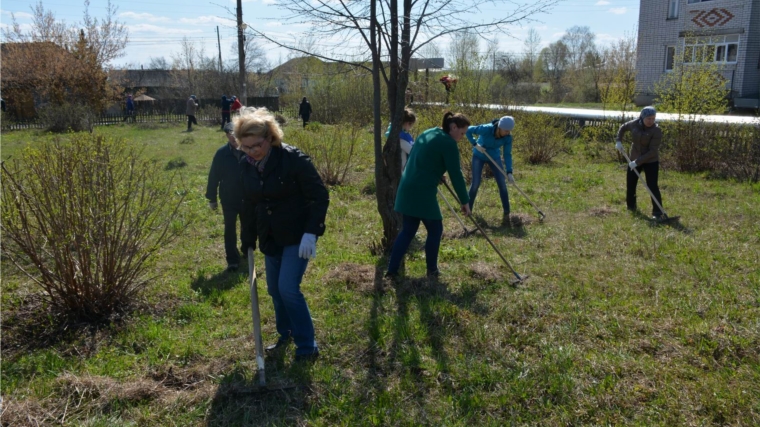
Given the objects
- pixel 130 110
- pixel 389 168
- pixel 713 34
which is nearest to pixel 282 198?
pixel 389 168

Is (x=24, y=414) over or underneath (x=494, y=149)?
underneath

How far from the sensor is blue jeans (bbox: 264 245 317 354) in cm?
350

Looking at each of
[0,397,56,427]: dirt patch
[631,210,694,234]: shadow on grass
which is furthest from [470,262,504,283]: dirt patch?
[0,397,56,427]: dirt patch

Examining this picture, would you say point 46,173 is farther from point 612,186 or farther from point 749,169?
point 749,169

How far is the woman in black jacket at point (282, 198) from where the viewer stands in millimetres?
3381

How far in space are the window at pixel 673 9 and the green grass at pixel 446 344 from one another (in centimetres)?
2866

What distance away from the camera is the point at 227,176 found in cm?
558

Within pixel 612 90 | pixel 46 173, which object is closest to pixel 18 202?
pixel 46 173

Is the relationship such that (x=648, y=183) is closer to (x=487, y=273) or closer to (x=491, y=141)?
(x=491, y=141)

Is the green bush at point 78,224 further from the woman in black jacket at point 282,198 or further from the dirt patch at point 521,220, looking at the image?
the dirt patch at point 521,220

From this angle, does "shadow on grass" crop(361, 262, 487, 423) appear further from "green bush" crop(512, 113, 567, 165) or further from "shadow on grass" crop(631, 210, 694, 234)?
"green bush" crop(512, 113, 567, 165)

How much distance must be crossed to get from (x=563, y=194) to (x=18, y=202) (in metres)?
7.78

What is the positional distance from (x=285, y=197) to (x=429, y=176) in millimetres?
1752

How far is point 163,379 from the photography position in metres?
3.53
